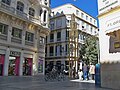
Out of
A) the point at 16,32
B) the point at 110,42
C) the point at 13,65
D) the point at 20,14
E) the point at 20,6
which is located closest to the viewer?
the point at 110,42

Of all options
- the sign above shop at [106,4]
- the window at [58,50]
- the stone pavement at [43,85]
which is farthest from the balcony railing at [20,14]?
the window at [58,50]

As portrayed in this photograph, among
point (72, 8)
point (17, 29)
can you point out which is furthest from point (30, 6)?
point (72, 8)

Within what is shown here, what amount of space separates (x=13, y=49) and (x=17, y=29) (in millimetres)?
3046

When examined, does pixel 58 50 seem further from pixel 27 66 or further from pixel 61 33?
pixel 27 66

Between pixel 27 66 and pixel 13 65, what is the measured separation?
278 centimetres

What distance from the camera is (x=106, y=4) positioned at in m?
10.4

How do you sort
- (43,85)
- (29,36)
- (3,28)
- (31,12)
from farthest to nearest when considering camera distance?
(31,12), (29,36), (3,28), (43,85)

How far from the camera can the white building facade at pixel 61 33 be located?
44094mm

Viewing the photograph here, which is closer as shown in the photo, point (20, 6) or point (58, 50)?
point (20, 6)

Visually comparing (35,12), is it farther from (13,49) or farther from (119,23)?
(119,23)

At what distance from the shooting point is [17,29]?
25391 mm

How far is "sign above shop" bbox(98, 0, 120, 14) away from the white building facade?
1272 inches

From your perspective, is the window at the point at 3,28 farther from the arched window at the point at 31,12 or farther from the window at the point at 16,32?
the arched window at the point at 31,12

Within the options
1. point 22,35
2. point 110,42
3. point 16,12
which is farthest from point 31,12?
point 110,42
